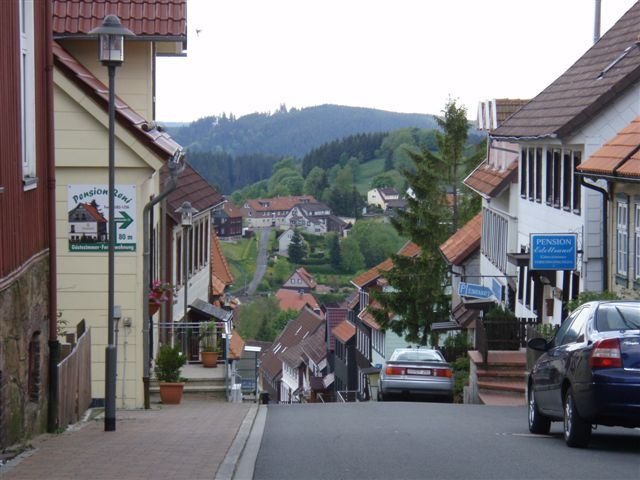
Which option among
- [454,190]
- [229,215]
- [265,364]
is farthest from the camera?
[229,215]

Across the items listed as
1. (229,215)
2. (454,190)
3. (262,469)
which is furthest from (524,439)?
(229,215)

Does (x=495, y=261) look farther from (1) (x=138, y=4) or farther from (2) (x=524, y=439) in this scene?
(2) (x=524, y=439)

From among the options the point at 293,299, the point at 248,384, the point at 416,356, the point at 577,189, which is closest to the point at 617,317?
the point at 416,356

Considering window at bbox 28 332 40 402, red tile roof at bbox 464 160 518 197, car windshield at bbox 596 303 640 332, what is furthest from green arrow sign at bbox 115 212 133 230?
red tile roof at bbox 464 160 518 197

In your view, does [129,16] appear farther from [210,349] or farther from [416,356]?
[416,356]

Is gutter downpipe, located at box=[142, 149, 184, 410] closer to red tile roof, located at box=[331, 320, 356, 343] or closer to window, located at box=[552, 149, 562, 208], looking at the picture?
window, located at box=[552, 149, 562, 208]

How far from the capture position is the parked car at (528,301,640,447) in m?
11.5

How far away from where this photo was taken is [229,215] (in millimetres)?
195500

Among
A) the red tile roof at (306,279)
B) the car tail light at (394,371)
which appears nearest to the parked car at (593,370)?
the car tail light at (394,371)

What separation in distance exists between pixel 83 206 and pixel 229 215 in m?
175

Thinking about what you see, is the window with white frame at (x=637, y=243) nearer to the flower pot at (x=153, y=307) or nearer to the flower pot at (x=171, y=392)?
the flower pot at (x=171, y=392)

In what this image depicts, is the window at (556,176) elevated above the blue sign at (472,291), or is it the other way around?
the window at (556,176)

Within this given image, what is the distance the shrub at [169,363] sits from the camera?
23328mm

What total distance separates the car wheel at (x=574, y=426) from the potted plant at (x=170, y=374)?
1171 centimetres
